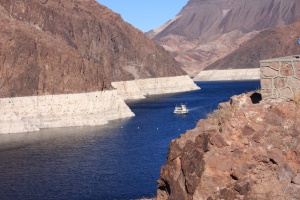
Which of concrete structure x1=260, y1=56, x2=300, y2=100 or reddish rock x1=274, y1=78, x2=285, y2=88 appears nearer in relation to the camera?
concrete structure x1=260, y1=56, x2=300, y2=100

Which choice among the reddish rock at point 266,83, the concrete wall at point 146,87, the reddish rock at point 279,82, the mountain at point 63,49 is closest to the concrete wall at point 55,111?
the mountain at point 63,49

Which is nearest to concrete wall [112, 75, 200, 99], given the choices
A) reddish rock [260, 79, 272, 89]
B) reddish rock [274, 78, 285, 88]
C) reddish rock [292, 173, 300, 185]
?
reddish rock [260, 79, 272, 89]

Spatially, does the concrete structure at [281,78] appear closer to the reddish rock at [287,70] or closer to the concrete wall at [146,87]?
the reddish rock at [287,70]

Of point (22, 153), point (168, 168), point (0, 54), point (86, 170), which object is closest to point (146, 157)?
point (86, 170)

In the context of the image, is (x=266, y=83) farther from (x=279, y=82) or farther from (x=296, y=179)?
(x=296, y=179)

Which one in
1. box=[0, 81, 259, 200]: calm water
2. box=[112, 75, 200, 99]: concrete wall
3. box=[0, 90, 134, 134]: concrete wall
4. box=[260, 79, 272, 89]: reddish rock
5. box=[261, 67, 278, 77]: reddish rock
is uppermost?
box=[112, 75, 200, 99]: concrete wall

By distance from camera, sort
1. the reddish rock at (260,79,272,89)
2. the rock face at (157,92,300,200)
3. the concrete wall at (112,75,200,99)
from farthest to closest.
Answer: the concrete wall at (112,75,200,99) → the reddish rock at (260,79,272,89) → the rock face at (157,92,300,200)

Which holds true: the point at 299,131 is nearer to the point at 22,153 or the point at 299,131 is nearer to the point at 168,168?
the point at 168,168

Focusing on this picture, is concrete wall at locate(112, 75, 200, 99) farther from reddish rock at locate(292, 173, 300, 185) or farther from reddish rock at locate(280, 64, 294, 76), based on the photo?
reddish rock at locate(292, 173, 300, 185)
